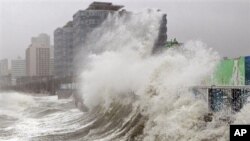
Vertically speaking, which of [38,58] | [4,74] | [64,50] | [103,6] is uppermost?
[103,6]

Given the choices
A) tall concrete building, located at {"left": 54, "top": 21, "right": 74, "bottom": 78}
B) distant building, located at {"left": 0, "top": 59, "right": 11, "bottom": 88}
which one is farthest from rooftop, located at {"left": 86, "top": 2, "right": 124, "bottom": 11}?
distant building, located at {"left": 0, "top": 59, "right": 11, "bottom": 88}

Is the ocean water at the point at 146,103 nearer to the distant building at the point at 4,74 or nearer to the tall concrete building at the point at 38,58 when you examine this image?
the distant building at the point at 4,74

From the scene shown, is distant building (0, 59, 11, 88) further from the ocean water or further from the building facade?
the ocean water

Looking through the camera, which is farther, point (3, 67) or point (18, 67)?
point (18, 67)

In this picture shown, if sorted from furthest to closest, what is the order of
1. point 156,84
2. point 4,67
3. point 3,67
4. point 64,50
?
point 4,67, point 3,67, point 64,50, point 156,84

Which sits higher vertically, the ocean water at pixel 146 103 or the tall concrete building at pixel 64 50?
the tall concrete building at pixel 64 50

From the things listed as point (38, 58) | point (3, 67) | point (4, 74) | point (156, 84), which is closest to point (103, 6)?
point (156, 84)

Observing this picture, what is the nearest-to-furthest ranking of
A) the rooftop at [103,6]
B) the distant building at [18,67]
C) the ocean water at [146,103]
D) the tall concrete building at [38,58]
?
the ocean water at [146,103], the rooftop at [103,6], the tall concrete building at [38,58], the distant building at [18,67]

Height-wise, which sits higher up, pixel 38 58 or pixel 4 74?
pixel 38 58

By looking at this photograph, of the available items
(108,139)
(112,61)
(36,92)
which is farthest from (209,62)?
(36,92)

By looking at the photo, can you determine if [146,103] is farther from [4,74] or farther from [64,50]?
[4,74]

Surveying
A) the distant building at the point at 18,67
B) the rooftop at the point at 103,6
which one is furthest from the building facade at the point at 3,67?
the rooftop at the point at 103,6

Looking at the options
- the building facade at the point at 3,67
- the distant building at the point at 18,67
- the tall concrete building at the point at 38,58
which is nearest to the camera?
the tall concrete building at the point at 38,58

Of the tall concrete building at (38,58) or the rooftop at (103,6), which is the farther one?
the tall concrete building at (38,58)
